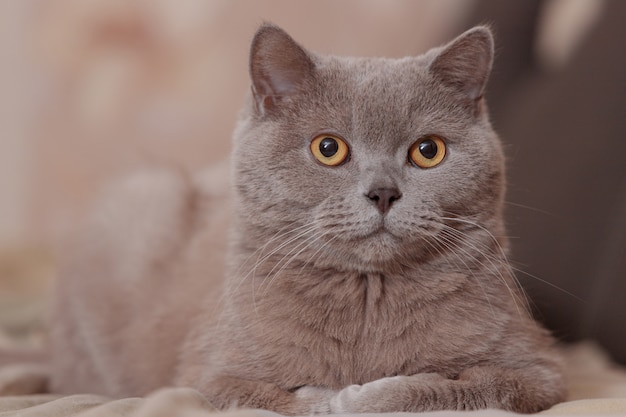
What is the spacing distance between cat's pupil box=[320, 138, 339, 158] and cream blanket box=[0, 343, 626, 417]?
448 mm

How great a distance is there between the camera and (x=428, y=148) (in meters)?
1.42

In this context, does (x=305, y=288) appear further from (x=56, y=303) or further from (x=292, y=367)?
(x=56, y=303)

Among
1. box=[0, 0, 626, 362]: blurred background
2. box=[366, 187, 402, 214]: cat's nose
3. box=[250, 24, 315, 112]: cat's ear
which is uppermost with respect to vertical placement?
box=[0, 0, 626, 362]: blurred background

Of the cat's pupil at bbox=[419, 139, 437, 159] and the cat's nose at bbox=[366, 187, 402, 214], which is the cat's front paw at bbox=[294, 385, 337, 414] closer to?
the cat's nose at bbox=[366, 187, 402, 214]

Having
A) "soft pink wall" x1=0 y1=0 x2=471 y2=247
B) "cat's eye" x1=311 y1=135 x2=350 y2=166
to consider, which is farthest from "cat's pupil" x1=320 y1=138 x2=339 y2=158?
"soft pink wall" x1=0 y1=0 x2=471 y2=247

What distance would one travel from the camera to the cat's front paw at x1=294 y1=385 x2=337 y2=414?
1326mm

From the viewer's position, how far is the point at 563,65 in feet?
8.38

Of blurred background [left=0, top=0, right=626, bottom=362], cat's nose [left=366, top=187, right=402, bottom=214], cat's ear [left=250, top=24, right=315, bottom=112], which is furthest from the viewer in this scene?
blurred background [left=0, top=0, right=626, bottom=362]

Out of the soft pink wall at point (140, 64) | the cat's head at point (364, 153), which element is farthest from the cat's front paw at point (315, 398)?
the soft pink wall at point (140, 64)

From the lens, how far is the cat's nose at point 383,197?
1318mm

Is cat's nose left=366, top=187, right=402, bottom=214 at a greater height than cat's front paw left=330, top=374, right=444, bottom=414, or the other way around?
cat's nose left=366, top=187, right=402, bottom=214

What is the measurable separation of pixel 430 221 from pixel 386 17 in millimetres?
2419

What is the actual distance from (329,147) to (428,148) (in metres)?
0.17

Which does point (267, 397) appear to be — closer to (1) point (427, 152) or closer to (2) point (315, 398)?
(2) point (315, 398)
